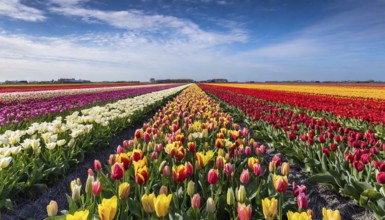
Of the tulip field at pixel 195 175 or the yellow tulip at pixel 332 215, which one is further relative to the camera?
the tulip field at pixel 195 175

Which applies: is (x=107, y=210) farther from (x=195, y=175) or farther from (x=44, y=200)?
(x=44, y=200)

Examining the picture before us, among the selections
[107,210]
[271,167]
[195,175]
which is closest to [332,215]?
[107,210]

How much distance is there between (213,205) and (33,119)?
295 inches

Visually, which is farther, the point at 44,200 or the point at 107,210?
the point at 44,200

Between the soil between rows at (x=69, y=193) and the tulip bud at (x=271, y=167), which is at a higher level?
the tulip bud at (x=271, y=167)

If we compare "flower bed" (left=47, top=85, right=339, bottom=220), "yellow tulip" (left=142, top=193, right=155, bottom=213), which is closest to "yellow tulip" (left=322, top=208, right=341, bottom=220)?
"flower bed" (left=47, top=85, right=339, bottom=220)

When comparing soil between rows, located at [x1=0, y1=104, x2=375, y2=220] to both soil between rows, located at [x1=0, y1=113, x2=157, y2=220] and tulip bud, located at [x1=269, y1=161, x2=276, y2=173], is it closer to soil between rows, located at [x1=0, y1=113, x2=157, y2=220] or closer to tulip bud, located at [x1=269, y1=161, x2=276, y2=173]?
soil between rows, located at [x1=0, y1=113, x2=157, y2=220]

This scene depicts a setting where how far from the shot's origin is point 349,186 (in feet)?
12.0

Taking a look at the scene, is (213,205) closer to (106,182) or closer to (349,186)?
(106,182)

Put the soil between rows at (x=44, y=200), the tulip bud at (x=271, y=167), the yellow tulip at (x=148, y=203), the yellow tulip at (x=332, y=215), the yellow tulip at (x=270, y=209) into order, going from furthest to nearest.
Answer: the soil between rows at (x=44, y=200)
the tulip bud at (x=271, y=167)
the yellow tulip at (x=148, y=203)
the yellow tulip at (x=270, y=209)
the yellow tulip at (x=332, y=215)

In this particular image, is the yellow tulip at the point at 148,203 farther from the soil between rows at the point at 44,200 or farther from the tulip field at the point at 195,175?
the soil between rows at the point at 44,200

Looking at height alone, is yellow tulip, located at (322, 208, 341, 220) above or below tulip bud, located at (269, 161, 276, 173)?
above

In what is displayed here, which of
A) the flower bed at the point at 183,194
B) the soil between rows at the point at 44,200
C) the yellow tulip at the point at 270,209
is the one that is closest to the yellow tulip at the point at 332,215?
the flower bed at the point at 183,194

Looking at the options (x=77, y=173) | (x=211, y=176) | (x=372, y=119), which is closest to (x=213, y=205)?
(x=211, y=176)
